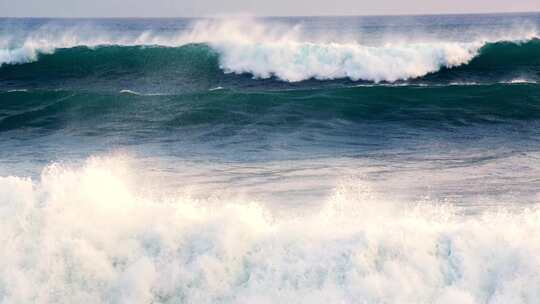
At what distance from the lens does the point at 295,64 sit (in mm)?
20859

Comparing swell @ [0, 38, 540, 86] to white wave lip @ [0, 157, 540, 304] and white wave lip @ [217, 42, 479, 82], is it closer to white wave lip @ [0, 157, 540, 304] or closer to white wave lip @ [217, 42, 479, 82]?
white wave lip @ [217, 42, 479, 82]

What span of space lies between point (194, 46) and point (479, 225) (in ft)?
59.8

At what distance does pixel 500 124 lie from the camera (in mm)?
14727

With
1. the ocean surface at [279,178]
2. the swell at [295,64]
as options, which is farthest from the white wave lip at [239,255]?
the swell at [295,64]

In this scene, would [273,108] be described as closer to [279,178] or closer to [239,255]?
[279,178]

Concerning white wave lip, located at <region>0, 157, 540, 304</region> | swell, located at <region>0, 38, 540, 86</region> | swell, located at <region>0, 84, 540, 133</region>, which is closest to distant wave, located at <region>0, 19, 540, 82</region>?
swell, located at <region>0, 38, 540, 86</region>

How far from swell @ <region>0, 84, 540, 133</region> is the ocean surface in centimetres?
8

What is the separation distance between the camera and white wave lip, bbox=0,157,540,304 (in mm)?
6434

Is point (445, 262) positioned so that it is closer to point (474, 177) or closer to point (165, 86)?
point (474, 177)

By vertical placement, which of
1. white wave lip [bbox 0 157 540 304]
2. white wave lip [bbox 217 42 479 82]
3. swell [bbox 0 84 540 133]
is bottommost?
white wave lip [bbox 0 157 540 304]

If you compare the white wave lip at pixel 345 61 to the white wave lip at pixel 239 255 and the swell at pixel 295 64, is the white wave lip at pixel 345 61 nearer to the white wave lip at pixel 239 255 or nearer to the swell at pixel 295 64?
the swell at pixel 295 64

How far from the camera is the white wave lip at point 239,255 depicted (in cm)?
643

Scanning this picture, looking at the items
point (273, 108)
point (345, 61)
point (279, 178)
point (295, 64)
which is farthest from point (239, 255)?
point (345, 61)

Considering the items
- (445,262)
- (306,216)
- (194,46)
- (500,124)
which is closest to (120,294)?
(306,216)
